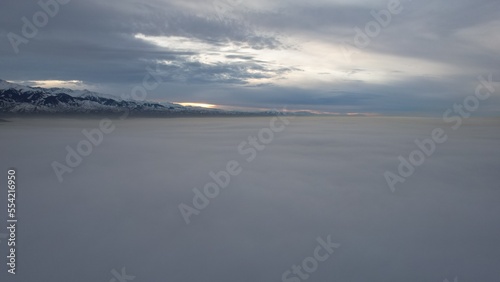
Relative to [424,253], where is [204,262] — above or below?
below

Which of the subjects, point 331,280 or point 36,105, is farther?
point 36,105

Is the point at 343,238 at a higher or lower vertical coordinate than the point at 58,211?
higher

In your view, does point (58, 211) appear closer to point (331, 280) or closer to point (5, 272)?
point (5, 272)

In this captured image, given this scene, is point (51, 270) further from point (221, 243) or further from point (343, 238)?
point (343, 238)

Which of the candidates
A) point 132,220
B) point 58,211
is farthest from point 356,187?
point 58,211

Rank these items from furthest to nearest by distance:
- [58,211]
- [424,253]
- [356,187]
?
[356,187] < [58,211] < [424,253]

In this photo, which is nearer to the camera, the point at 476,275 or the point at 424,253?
the point at 476,275

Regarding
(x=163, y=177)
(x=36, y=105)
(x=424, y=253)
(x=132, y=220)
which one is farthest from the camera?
(x=36, y=105)

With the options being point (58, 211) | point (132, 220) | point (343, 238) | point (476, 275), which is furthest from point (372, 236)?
point (58, 211)

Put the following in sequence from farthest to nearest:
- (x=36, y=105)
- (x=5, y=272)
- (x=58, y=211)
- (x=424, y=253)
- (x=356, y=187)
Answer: (x=36, y=105) → (x=356, y=187) → (x=58, y=211) → (x=424, y=253) → (x=5, y=272)
